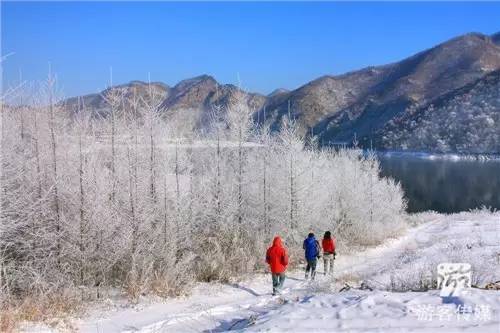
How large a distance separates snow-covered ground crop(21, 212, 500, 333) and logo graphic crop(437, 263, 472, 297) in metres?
0.21

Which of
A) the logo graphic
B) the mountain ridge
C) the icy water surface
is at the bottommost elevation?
the icy water surface

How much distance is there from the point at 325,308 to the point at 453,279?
2.57 meters

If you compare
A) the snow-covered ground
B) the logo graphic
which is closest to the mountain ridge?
the snow-covered ground

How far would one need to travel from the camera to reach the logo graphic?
26.7 feet

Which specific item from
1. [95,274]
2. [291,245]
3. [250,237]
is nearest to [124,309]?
[95,274]

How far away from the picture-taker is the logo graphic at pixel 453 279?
8141 mm

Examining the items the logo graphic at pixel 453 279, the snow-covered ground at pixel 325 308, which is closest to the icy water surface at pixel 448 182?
the snow-covered ground at pixel 325 308

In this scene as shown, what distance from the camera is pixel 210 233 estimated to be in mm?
18234

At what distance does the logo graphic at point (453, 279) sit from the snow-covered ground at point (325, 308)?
0.21 m

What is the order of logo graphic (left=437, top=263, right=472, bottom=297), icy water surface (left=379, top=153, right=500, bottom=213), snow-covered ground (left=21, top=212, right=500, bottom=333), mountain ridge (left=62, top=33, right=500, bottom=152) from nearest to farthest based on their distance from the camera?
snow-covered ground (left=21, top=212, right=500, bottom=333), logo graphic (left=437, top=263, right=472, bottom=297), icy water surface (left=379, top=153, right=500, bottom=213), mountain ridge (left=62, top=33, right=500, bottom=152)

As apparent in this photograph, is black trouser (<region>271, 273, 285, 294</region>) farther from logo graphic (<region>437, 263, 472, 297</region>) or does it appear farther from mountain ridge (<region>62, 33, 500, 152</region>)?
mountain ridge (<region>62, 33, 500, 152</region>)

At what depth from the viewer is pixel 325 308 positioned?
324 inches

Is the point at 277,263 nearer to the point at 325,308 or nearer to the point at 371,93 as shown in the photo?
the point at 325,308

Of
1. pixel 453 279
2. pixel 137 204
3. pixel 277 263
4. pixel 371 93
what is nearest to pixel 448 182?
pixel 277 263
